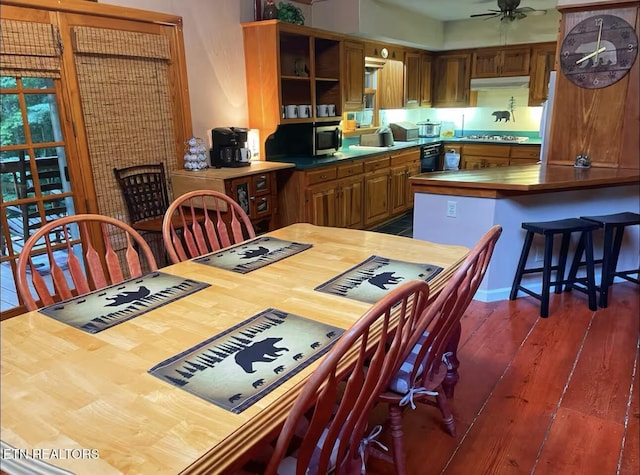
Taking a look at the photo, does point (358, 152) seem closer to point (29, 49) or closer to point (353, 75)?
point (353, 75)

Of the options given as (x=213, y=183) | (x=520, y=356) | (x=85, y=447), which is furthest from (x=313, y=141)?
Result: (x=85, y=447)

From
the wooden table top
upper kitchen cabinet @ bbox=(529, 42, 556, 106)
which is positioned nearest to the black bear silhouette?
the wooden table top

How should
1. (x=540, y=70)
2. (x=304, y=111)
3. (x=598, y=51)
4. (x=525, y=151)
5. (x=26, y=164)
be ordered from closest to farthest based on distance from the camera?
(x=26, y=164)
(x=598, y=51)
(x=304, y=111)
(x=525, y=151)
(x=540, y=70)

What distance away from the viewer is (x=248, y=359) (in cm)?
117

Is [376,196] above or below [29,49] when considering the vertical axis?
below

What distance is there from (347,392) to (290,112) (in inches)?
143

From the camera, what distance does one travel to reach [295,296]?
5.07 feet

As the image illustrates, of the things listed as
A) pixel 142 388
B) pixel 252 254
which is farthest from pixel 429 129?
pixel 142 388

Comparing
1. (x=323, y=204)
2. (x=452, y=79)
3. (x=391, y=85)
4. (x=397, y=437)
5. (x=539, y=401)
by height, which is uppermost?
(x=452, y=79)

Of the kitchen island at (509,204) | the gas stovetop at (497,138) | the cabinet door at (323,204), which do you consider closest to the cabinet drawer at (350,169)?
the cabinet door at (323,204)

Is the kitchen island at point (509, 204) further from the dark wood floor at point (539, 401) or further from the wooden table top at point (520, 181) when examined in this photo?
the dark wood floor at point (539, 401)

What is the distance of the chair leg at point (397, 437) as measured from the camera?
5.28ft

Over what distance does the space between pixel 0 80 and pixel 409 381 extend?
2.65m

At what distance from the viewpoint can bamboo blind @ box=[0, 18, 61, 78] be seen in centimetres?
259
